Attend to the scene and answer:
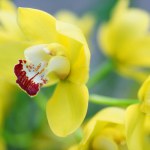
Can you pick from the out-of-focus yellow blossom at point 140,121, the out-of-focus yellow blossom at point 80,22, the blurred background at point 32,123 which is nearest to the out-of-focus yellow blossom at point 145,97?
the out-of-focus yellow blossom at point 140,121

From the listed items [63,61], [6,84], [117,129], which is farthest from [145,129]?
[6,84]

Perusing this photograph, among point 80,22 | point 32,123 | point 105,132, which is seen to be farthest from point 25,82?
point 80,22

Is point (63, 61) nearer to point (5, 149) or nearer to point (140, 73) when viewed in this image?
point (5, 149)

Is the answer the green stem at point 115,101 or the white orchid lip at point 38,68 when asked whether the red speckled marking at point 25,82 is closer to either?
the white orchid lip at point 38,68

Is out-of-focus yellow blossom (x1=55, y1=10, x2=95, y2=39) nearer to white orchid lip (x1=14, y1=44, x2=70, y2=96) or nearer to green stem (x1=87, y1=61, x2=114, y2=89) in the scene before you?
green stem (x1=87, y1=61, x2=114, y2=89)

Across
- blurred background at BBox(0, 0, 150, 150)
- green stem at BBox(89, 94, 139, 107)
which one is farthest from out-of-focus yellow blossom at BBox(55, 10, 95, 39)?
green stem at BBox(89, 94, 139, 107)
